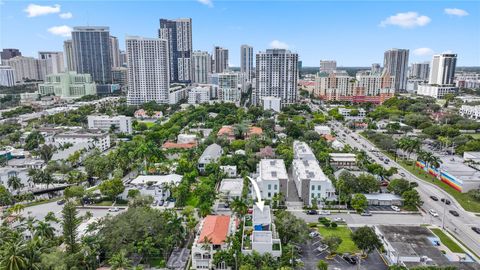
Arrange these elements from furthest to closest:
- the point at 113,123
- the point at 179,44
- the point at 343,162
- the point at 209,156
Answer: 1. the point at 179,44
2. the point at 113,123
3. the point at 343,162
4. the point at 209,156

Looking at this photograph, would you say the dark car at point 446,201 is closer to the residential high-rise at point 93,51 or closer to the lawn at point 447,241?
the lawn at point 447,241

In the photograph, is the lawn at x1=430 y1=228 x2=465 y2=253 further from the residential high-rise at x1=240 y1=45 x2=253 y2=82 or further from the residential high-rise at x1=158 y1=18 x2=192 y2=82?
the residential high-rise at x1=240 y1=45 x2=253 y2=82

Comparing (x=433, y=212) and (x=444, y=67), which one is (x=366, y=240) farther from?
(x=444, y=67)

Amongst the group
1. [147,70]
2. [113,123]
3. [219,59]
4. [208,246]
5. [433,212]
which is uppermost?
[219,59]

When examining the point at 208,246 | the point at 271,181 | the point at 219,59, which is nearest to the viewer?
the point at 208,246

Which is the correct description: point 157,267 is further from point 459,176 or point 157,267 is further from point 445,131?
point 445,131

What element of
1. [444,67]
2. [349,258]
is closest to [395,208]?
[349,258]

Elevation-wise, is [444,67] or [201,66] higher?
[201,66]

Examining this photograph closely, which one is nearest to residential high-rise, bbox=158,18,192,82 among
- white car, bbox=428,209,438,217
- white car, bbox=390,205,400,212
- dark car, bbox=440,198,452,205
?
white car, bbox=390,205,400,212
